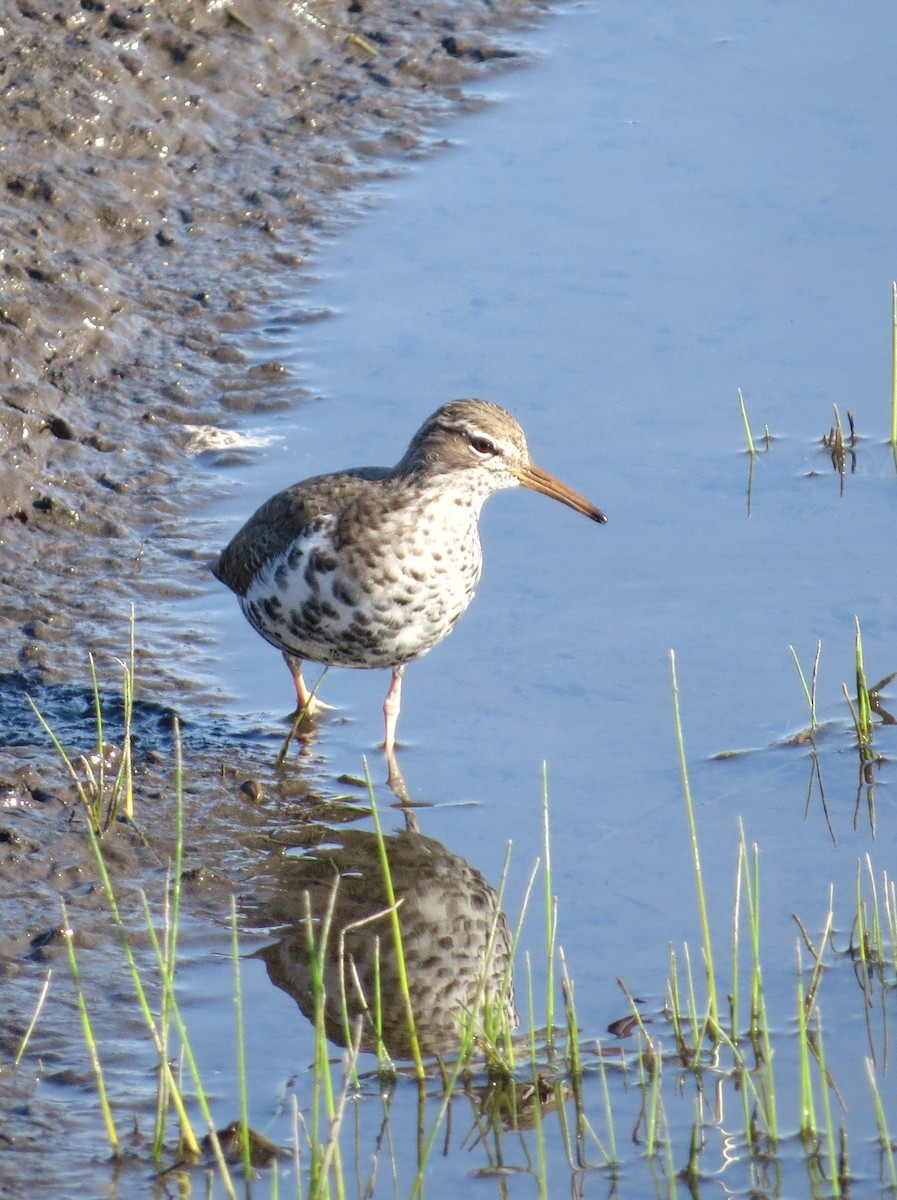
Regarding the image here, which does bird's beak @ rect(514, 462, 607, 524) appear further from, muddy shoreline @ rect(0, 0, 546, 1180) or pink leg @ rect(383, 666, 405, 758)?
muddy shoreline @ rect(0, 0, 546, 1180)

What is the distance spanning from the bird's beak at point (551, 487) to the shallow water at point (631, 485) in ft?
2.41

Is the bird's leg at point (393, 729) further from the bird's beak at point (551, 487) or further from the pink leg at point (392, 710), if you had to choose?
the bird's beak at point (551, 487)

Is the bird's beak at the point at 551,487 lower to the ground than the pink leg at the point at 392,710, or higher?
higher

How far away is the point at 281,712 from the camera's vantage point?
26.8 feet

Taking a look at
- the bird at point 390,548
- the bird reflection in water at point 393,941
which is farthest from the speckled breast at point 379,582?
the bird reflection in water at point 393,941

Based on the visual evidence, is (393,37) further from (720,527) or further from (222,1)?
(720,527)

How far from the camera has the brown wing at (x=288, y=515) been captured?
752 cm

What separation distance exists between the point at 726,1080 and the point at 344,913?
5.29ft

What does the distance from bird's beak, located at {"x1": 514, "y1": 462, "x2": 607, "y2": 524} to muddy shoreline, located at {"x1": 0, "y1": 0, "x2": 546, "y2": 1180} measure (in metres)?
1.54

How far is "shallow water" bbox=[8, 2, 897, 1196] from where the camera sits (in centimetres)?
666

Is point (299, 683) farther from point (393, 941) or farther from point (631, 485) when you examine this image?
point (631, 485)

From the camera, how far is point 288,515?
7641 millimetres

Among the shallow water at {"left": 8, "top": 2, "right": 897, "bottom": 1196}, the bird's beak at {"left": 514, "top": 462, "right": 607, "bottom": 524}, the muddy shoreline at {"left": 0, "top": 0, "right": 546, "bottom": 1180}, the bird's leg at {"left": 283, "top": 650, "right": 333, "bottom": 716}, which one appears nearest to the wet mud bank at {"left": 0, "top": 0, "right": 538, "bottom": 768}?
the muddy shoreline at {"left": 0, "top": 0, "right": 546, "bottom": 1180}

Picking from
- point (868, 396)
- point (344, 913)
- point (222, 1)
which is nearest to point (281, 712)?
point (344, 913)
